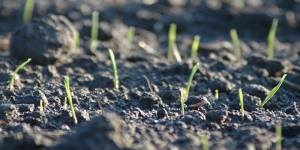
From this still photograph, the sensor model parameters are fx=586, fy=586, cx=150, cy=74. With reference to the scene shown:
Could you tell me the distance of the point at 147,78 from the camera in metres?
3.25

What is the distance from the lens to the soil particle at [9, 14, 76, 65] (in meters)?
3.32

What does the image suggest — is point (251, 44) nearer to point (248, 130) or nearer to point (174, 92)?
point (174, 92)

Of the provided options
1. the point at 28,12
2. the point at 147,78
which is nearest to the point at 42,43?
the point at 147,78

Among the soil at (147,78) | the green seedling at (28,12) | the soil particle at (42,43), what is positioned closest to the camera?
the soil at (147,78)

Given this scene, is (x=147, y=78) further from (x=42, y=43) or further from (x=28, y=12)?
(x=28, y=12)

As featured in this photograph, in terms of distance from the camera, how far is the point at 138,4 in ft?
17.6

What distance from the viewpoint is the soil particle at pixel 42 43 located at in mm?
3322

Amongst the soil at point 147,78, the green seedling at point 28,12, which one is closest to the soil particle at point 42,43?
the soil at point 147,78

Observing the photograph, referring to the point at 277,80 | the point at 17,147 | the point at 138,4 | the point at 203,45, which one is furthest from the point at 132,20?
the point at 17,147

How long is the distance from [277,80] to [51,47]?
1.29 meters

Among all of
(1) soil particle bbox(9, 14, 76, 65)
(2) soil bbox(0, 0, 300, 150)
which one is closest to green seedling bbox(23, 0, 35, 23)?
(2) soil bbox(0, 0, 300, 150)

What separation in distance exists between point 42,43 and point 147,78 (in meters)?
0.64

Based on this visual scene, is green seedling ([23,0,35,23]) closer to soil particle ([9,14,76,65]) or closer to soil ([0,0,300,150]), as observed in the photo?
soil ([0,0,300,150])

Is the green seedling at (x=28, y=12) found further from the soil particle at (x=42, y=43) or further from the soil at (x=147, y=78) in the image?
the soil particle at (x=42, y=43)
